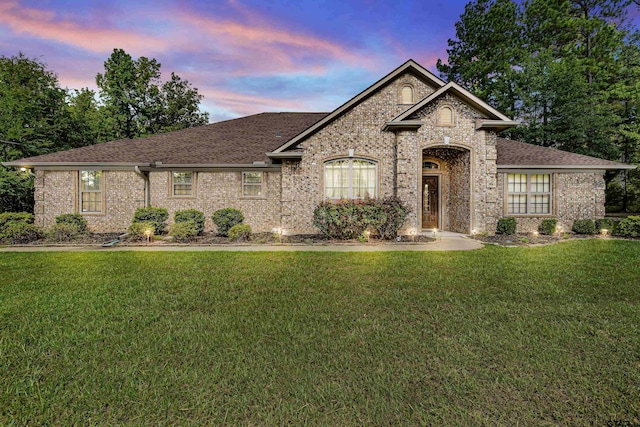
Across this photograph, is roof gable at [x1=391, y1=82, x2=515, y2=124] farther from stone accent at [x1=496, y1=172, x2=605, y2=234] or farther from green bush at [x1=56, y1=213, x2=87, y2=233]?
green bush at [x1=56, y1=213, x2=87, y2=233]

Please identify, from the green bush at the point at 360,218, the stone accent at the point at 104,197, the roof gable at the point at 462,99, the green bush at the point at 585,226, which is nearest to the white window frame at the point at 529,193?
the green bush at the point at 585,226

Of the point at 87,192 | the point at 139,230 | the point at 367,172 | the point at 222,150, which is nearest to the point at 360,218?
the point at 367,172

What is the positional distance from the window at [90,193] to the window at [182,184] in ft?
10.6

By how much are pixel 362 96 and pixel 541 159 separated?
8994 millimetres

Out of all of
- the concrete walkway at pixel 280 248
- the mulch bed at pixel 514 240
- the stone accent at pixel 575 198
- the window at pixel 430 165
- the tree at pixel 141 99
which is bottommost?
the concrete walkway at pixel 280 248

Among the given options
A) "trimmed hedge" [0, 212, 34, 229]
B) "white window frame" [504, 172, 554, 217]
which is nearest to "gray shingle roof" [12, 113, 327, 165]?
"trimmed hedge" [0, 212, 34, 229]

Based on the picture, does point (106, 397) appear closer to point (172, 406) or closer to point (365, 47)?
point (172, 406)

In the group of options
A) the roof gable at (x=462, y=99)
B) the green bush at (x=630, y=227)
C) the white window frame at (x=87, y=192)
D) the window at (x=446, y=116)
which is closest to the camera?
the roof gable at (x=462, y=99)

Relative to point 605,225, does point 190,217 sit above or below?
above

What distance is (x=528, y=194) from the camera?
45.0 feet

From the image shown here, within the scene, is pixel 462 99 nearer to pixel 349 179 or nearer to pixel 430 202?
pixel 430 202

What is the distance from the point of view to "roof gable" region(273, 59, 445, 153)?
1223cm

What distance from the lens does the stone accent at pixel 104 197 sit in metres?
13.1

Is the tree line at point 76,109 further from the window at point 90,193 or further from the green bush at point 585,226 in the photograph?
the green bush at point 585,226
